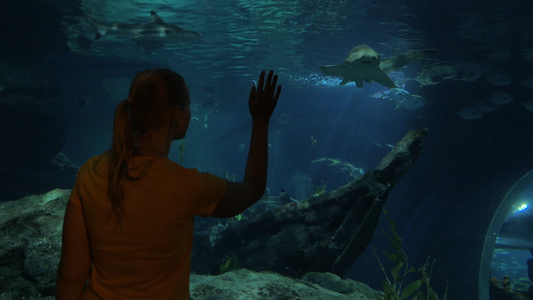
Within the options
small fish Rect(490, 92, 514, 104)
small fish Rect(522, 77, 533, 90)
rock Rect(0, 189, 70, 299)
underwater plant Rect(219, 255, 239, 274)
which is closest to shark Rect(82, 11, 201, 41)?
underwater plant Rect(219, 255, 239, 274)

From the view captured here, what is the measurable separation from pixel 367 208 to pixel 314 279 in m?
1.83

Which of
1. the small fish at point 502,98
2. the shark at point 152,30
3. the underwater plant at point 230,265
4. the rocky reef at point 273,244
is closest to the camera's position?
the rocky reef at point 273,244

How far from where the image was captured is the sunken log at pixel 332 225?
6078mm

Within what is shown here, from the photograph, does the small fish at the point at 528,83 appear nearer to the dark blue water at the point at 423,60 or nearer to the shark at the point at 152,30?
the dark blue water at the point at 423,60

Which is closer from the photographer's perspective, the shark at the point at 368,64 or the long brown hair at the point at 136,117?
the long brown hair at the point at 136,117

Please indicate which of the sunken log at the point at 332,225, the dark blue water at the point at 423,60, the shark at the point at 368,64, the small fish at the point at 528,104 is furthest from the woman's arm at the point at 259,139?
the small fish at the point at 528,104

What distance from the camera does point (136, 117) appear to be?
1.45 meters

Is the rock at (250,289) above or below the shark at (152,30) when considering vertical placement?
below

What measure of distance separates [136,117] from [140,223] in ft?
1.71

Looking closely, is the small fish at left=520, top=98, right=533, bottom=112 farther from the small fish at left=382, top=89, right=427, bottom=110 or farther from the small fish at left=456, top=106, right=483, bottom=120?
the small fish at left=382, top=89, right=427, bottom=110

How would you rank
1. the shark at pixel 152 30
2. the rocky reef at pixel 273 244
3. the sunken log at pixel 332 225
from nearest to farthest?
the rocky reef at pixel 273 244 → the sunken log at pixel 332 225 → the shark at pixel 152 30

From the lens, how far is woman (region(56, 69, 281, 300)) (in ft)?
4.54

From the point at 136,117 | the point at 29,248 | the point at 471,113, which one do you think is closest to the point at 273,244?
the point at 29,248

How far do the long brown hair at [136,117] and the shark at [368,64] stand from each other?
6409 mm
